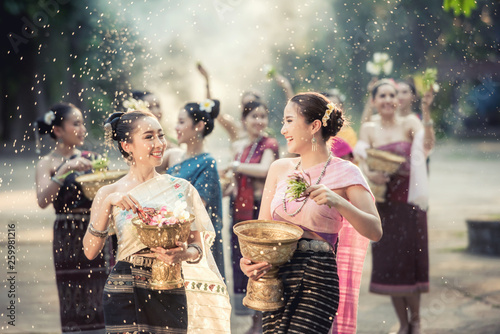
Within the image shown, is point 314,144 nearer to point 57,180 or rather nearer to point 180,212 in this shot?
point 180,212

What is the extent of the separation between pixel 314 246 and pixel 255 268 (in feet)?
1.24

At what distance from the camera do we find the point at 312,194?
2896mm

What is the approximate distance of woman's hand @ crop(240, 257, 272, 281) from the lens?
2906 millimetres

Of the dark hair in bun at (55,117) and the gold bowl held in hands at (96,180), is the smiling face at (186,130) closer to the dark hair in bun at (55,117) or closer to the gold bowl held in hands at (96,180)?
the gold bowl held in hands at (96,180)

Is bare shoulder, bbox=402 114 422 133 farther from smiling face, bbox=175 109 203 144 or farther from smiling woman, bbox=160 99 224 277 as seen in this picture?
smiling face, bbox=175 109 203 144

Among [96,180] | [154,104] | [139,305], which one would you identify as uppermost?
[154,104]

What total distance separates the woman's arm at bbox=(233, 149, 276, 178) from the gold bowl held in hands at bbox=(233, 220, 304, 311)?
260 centimetres

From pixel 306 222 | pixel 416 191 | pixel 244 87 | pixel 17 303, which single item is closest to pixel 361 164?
pixel 416 191

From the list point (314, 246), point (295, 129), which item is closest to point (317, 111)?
point (295, 129)

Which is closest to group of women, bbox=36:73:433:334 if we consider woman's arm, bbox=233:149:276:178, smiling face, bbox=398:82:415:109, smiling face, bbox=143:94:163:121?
smiling face, bbox=143:94:163:121

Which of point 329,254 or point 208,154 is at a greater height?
point 208,154

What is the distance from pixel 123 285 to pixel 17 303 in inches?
133

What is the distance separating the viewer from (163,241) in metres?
2.98

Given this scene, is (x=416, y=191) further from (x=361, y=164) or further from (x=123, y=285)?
(x=123, y=285)
